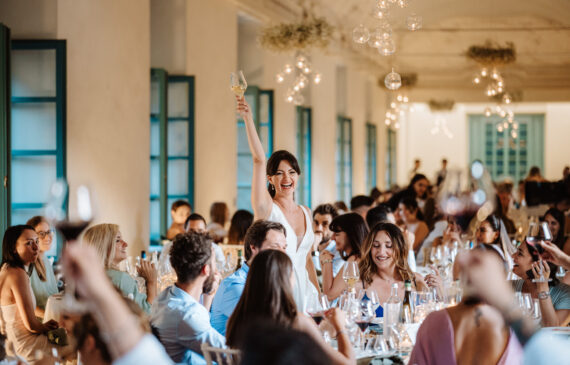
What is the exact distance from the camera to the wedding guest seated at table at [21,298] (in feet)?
14.5

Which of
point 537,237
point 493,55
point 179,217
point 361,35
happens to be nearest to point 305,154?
point 493,55

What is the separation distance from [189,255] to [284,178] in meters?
1.46

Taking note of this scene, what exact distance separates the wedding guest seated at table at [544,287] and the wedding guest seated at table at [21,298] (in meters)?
2.58

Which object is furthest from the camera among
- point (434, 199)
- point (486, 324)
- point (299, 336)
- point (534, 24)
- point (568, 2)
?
point (534, 24)

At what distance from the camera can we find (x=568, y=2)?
16.7 m

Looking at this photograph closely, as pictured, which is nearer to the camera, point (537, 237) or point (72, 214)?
point (72, 214)

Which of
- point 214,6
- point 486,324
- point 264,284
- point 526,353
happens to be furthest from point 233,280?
point 214,6

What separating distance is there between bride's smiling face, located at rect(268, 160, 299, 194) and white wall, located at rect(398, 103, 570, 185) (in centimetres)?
2282

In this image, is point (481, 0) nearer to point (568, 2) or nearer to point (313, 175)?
point (568, 2)

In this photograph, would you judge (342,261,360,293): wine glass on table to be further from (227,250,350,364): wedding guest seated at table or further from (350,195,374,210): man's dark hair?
(350,195,374,210): man's dark hair

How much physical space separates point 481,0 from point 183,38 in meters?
10.7

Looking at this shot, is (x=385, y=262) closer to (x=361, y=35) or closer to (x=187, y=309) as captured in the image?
(x=187, y=309)

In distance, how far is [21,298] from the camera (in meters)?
4.51

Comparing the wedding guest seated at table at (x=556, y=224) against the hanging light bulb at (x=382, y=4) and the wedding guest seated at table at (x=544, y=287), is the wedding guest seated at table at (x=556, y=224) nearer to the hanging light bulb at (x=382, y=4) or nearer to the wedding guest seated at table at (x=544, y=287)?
the wedding guest seated at table at (x=544, y=287)
